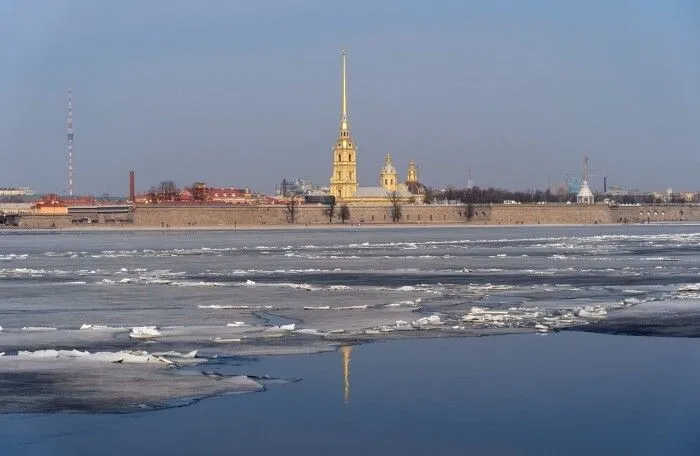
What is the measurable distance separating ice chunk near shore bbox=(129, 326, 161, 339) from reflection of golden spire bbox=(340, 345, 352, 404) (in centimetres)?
286

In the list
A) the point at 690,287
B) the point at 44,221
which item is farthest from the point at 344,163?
the point at 690,287

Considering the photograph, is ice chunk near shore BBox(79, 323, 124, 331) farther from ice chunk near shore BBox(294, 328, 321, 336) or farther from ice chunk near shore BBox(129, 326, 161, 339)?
ice chunk near shore BBox(294, 328, 321, 336)

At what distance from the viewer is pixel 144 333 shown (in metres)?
16.7

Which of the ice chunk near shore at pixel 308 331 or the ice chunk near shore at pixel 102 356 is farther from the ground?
the ice chunk near shore at pixel 102 356

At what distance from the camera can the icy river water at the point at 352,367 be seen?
10578 millimetres

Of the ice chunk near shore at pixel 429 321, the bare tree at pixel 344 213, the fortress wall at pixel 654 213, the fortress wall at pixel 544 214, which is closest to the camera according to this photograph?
the ice chunk near shore at pixel 429 321

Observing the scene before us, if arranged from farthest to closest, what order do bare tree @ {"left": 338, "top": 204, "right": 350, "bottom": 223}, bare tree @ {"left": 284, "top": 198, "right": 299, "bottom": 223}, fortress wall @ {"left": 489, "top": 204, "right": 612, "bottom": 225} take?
fortress wall @ {"left": 489, "top": 204, "right": 612, "bottom": 225}
bare tree @ {"left": 284, "top": 198, "right": 299, "bottom": 223}
bare tree @ {"left": 338, "top": 204, "right": 350, "bottom": 223}

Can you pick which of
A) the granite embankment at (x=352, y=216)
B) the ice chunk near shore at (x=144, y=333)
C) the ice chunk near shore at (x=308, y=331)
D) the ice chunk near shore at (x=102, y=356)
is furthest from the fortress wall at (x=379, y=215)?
the ice chunk near shore at (x=102, y=356)

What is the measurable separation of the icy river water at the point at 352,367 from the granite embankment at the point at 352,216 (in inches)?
3343

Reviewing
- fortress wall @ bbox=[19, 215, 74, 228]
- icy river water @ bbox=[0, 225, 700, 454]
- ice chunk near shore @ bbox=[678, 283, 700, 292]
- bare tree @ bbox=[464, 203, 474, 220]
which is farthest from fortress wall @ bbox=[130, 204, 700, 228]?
ice chunk near shore @ bbox=[678, 283, 700, 292]

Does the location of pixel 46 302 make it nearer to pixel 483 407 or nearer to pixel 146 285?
pixel 146 285

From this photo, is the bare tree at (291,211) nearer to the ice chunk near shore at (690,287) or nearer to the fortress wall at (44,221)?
the fortress wall at (44,221)

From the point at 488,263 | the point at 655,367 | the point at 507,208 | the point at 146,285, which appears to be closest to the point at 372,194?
the point at 507,208

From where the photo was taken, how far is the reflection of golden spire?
486 inches
